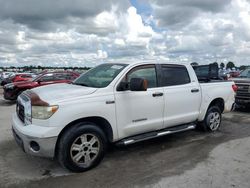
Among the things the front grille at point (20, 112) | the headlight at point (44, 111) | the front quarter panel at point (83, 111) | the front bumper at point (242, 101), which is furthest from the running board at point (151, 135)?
the front bumper at point (242, 101)

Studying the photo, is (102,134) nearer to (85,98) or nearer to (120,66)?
(85,98)

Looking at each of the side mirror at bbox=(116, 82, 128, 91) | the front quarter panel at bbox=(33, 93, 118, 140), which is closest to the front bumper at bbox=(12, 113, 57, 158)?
the front quarter panel at bbox=(33, 93, 118, 140)

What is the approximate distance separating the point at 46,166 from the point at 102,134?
1.16 metres

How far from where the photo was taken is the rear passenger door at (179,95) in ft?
16.4

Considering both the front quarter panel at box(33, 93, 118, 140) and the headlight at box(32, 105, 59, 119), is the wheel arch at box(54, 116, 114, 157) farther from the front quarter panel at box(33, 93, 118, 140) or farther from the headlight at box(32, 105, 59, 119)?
the headlight at box(32, 105, 59, 119)

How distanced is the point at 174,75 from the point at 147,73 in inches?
29.9

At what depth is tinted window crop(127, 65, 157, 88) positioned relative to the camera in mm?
4641

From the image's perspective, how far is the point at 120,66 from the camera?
464 centimetres

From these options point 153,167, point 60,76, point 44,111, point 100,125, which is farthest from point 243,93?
point 60,76

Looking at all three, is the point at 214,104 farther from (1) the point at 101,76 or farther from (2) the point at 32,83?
(2) the point at 32,83

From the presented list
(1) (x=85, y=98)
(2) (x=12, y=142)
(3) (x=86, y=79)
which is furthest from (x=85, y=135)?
(2) (x=12, y=142)

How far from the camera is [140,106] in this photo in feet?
14.7

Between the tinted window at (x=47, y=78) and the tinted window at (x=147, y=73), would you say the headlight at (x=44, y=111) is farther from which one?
the tinted window at (x=47, y=78)

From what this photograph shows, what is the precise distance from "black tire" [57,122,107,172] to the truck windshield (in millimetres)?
813
